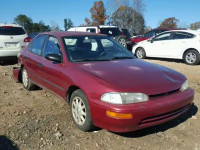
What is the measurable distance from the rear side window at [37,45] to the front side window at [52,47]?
0.23 metres

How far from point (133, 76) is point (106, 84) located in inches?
20.2

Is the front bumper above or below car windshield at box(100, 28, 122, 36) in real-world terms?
below

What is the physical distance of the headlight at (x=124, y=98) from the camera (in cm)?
298

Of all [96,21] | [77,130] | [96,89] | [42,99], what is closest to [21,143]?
[77,130]

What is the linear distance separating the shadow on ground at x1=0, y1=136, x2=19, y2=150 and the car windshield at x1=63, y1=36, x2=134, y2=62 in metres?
1.59

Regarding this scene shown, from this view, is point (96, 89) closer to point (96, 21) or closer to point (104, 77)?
point (104, 77)

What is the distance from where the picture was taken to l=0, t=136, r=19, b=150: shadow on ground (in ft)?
10.1

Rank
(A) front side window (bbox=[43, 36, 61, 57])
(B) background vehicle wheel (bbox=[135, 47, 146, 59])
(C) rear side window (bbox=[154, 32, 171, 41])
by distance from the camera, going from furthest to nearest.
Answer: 1. (B) background vehicle wheel (bbox=[135, 47, 146, 59])
2. (C) rear side window (bbox=[154, 32, 171, 41])
3. (A) front side window (bbox=[43, 36, 61, 57])

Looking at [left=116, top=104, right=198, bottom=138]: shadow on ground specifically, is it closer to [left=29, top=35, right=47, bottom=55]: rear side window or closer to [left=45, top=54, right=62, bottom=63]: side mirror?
[left=45, top=54, right=62, bottom=63]: side mirror

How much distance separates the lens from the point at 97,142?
3.26 m

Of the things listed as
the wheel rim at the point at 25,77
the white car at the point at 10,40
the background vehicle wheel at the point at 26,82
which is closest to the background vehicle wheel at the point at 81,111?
the background vehicle wheel at the point at 26,82

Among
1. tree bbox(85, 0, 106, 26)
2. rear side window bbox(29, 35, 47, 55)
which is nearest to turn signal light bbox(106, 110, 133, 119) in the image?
rear side window bbox(29, 35, 47, 55)

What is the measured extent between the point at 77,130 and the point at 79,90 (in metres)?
0.64

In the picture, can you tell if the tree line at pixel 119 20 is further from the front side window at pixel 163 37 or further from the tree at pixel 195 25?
the front side window at pixel 163 37
